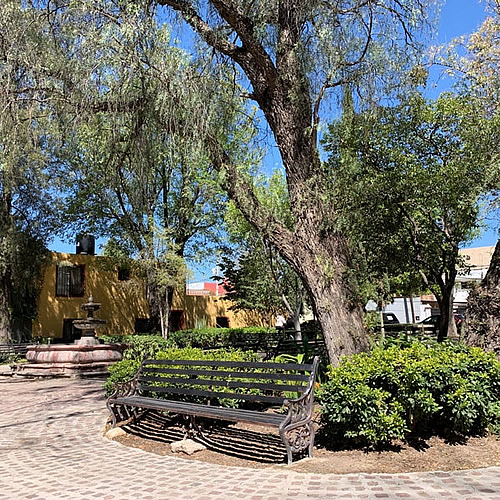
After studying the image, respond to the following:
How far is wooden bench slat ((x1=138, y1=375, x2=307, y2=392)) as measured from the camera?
220 inches

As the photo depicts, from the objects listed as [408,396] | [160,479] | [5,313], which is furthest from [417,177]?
[5,313]

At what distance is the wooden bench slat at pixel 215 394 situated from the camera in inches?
219

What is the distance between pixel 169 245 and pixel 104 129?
463 inches

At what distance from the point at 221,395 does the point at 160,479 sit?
1.45 meters

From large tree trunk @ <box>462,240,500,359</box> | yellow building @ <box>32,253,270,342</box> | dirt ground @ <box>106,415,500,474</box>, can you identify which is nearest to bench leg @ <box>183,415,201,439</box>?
dirt ground @ <box>106,415,500,474</box>

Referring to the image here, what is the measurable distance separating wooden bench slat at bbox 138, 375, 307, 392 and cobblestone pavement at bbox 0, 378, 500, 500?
0.85 metres

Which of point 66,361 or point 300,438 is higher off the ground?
point 66,361

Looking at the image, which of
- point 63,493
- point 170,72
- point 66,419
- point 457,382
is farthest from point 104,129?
point 457,382

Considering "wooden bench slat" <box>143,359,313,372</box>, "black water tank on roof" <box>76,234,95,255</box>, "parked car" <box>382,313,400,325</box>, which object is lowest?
"wooden bench slat" <box>143,359,313,372</box>

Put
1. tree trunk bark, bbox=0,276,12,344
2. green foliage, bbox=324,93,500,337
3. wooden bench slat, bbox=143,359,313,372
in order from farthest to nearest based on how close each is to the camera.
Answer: tree trunk bark, bbox=0,276,12,344, green foliage, bbox=324,93,500,337, wooden bench slat, bbox=143,359,313,372

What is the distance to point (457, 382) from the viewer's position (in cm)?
541

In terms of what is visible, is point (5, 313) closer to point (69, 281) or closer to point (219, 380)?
point (69, 281)

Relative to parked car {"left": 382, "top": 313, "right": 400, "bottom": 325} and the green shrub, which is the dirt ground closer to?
the green shrub

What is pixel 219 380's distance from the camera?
6.59 metres
